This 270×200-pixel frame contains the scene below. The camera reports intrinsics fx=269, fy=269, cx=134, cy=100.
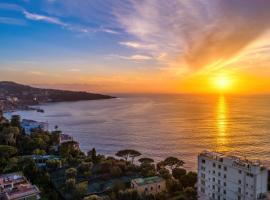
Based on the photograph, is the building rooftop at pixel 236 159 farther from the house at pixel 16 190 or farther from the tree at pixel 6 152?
the tree at pixel 6 152

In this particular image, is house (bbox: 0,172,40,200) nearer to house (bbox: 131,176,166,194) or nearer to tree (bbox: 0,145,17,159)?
house (bbox: 131,176,166,194)

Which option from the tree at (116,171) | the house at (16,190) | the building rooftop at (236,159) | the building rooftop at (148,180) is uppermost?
the building rooftop at (236,159)

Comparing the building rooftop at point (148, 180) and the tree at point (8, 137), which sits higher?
the tree at point (8, 137)

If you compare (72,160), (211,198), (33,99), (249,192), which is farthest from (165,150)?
(33,99)

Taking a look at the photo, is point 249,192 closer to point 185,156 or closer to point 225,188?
point 225,188

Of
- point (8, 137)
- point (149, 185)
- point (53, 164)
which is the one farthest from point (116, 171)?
point (8, 137)

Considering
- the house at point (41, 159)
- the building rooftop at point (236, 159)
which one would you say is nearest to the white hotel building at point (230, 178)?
the building rooftop at point (236, 159)
